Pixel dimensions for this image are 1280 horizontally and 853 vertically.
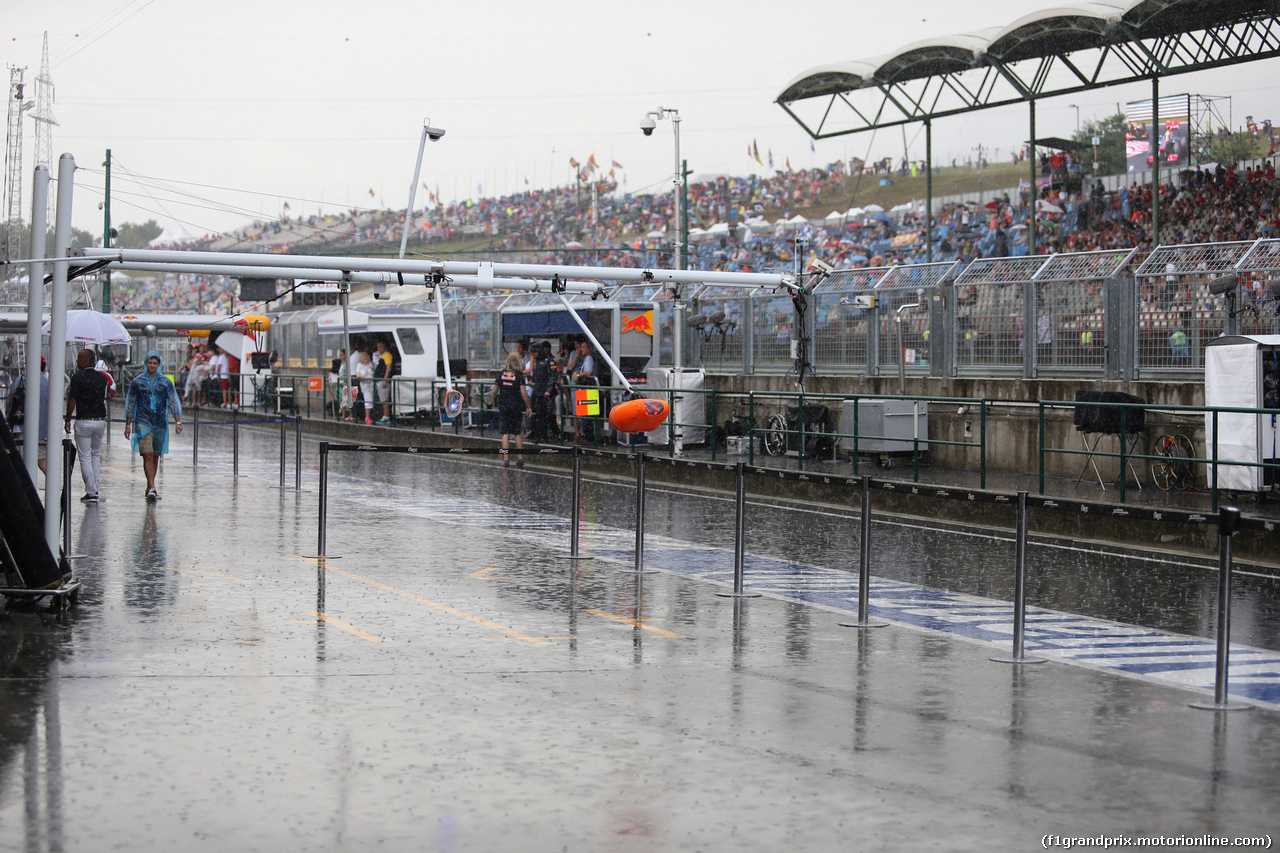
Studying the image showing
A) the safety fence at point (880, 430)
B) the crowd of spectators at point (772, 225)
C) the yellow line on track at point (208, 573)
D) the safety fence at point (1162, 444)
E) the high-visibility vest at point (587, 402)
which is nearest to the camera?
the yellow line on track at point (208, 573)

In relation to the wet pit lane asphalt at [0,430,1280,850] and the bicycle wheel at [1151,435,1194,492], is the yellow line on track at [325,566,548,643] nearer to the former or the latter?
the wet pit lane asphalt at [0,430,1280,850]

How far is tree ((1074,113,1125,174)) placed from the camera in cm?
6625

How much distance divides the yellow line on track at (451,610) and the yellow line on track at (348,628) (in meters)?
0.81

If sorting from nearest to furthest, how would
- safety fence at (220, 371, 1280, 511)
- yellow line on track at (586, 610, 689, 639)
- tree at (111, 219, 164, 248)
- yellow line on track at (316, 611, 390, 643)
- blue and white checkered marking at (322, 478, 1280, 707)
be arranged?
1. blue and white checkered marking at (322, 478, 1280, 707)
2. yellow line on track at (316, 611, 390, 643)
3. yellow line on track at (586, 610, 689, 639)
4. safety fence at (220, 371, 1280, 511)
5. tree at (111, 219, 164, 248)

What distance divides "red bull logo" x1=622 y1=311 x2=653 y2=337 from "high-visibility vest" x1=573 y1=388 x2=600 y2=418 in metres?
2.91

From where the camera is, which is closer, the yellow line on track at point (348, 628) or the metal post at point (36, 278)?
the yellow line on track at point (348, 628)

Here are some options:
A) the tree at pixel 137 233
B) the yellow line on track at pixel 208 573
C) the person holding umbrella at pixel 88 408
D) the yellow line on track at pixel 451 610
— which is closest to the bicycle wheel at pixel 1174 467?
the yellow line on track at pixel 451 610

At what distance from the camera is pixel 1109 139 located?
2719 inches

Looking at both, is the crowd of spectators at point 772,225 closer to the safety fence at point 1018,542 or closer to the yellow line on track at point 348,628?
the safety fence at point 1018,542

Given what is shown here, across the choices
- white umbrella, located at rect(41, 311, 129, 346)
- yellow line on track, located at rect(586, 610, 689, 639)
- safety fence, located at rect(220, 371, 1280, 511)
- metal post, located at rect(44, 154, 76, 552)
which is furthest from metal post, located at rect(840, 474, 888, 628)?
white umbrella, located at rect(41, 311, 129, 346)

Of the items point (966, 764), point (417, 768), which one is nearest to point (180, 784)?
point (417, 768)

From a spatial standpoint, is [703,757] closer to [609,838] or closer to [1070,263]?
[609,838]

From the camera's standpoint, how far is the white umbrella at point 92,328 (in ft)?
70.2

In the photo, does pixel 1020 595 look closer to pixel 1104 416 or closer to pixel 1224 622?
pixel 1224 622
